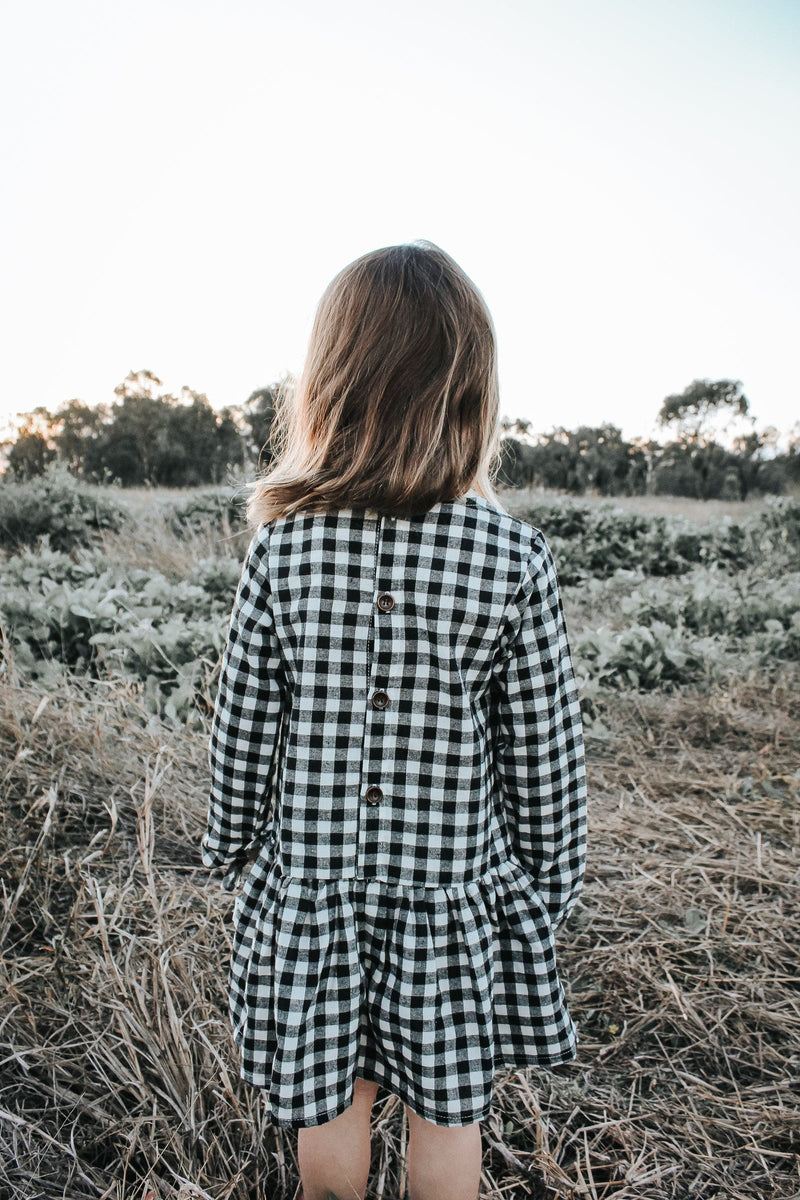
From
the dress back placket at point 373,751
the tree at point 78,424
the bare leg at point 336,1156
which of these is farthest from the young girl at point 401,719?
the tree at point 78,424

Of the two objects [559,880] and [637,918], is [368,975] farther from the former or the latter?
[637,918]

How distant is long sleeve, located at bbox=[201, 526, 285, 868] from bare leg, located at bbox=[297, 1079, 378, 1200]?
1.51 feet

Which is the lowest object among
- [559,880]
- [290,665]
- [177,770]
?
[177,770]

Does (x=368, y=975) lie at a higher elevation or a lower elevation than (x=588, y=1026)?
higher

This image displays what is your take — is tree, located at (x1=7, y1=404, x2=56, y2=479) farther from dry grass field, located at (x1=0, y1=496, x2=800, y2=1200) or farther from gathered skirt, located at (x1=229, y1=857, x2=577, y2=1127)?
gathered skirt, located at (x1=229, y1=857, x2=577, y2=1127)

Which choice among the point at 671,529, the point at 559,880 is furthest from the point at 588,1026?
the point at 671,529

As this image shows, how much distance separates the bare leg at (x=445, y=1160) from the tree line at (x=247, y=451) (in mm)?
8111

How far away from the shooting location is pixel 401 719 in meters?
1.04

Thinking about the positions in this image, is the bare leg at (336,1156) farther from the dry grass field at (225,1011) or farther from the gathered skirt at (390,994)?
the dry grass field at (225,1011)

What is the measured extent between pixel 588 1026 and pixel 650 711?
73.5 inches

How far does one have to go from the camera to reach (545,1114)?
151 cm

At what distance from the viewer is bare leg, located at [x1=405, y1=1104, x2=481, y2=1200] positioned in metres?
1.09

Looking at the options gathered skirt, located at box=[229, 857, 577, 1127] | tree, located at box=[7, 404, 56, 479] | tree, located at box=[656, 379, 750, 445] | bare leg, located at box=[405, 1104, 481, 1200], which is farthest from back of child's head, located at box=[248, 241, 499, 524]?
tree, located at box=[656, 379, 750, 445]

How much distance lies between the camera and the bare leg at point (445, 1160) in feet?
3.57
